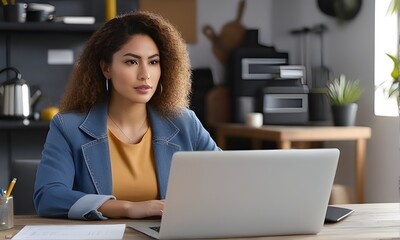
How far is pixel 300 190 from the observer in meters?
1.55

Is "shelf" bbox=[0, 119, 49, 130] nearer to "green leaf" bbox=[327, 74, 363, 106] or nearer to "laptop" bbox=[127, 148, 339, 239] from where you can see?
"green leaf" bbox=[327, 74, 363, 106]

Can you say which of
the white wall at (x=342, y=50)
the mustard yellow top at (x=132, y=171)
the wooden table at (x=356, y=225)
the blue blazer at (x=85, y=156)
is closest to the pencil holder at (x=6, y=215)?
the wooden table at (x=356, y=225)

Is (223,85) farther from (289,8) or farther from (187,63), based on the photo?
(187,63)

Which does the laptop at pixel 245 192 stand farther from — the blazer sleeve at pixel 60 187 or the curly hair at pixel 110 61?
the curly hair at pixel 110 61

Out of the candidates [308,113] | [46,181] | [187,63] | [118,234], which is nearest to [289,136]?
[308,113]

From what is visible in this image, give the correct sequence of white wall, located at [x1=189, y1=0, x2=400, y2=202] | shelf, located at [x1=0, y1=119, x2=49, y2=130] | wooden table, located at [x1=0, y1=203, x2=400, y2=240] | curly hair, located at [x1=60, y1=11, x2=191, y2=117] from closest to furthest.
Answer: wooden table, located at [x1=0, y1=203, x2=400, y2=240], curly hair, located at [x1=60, y1=11, x2=191, y2=117], shelf, located at [x1=0, y1=119, x2=49, y2=130], white wall, located at [x1=189, y1=0, x2=400, y2=202]

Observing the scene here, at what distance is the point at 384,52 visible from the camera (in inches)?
168

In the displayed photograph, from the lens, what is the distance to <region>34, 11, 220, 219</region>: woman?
206 cm

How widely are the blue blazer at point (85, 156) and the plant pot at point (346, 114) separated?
6.93ft

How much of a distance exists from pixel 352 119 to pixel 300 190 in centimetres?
281

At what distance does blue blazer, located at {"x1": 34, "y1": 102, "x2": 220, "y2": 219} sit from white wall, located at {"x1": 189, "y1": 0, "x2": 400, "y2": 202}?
2.13 metres

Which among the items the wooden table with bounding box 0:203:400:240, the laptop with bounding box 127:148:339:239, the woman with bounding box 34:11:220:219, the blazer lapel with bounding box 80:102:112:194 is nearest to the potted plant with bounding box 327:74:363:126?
the woman with bounding box 34:11:220:219

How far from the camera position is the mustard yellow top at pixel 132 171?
6.97 ft

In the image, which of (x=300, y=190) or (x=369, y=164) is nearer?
(x=300, y=190)
